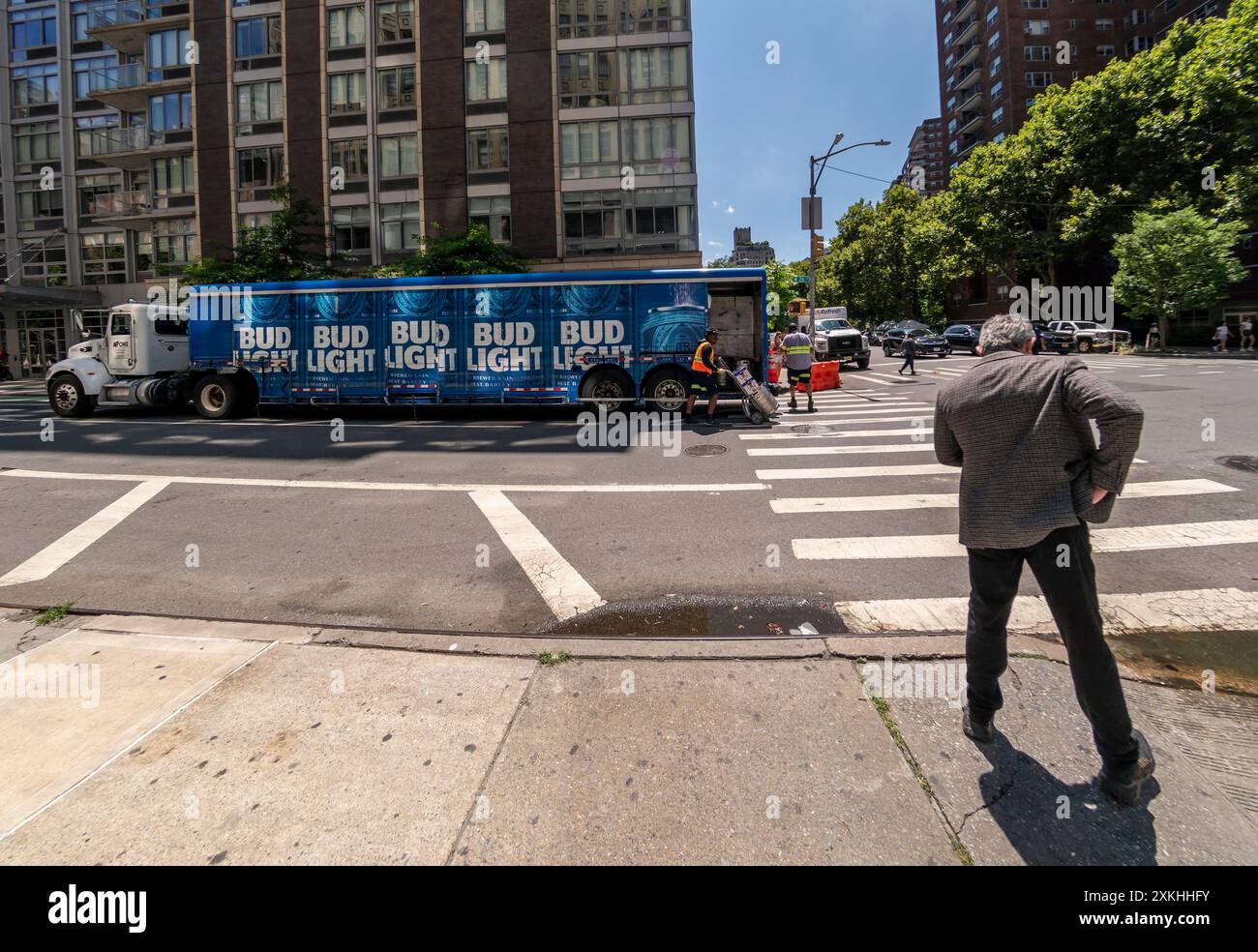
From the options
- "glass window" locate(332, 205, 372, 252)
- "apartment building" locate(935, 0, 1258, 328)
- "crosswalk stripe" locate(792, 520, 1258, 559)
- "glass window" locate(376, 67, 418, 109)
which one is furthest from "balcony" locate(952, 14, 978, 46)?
"crosswalk stripe" locate(792, 520, 1258, 559)

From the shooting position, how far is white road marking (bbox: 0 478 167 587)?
5895 millimetres

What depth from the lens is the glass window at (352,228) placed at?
33.2 m

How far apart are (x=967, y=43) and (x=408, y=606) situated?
296 ft

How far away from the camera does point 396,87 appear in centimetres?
3269

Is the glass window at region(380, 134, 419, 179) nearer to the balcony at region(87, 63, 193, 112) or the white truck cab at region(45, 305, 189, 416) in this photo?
the balcony at region(87, 63, 193, 112)

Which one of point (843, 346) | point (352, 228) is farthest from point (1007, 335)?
point (352, 228)

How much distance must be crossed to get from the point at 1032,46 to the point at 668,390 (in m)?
69.8

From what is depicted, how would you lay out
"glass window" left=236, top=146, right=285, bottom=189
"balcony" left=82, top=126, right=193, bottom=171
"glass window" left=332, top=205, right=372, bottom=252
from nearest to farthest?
"glass window" left=332, top=205, right=372, bottom=252
"glass window" left=236, top=146, right=285, bottom=189
"balcony" left=82, top=126, right=193, bottom=171

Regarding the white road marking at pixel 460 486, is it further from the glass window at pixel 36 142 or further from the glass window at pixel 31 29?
the glass window at pixel 31 29

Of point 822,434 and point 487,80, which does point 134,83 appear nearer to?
point 487,80

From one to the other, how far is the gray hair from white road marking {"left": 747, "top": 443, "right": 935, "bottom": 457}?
722cm

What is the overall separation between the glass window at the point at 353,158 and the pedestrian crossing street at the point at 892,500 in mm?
29845
